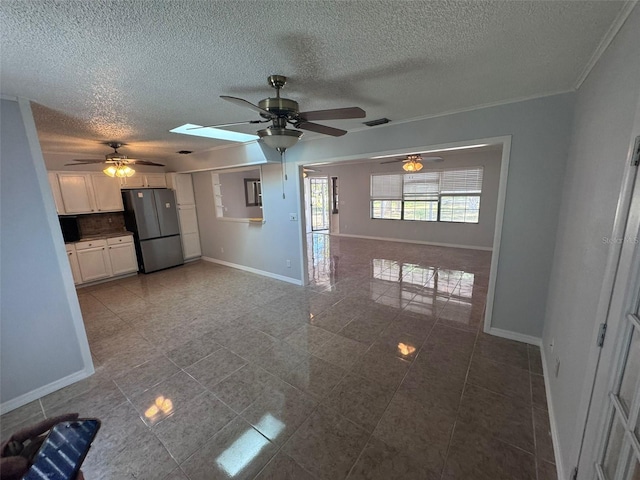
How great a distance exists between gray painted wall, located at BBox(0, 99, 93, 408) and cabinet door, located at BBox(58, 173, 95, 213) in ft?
11.0

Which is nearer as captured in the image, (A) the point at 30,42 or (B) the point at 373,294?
(A) the point at 30,42

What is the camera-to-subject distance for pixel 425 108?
8.91ft

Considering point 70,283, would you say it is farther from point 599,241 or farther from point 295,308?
point 599,241

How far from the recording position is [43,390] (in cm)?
224

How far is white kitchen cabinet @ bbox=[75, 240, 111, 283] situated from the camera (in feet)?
15.5

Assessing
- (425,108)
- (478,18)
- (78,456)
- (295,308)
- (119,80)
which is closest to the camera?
(78,456)

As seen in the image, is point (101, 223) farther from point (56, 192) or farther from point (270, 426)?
point (270, 426)

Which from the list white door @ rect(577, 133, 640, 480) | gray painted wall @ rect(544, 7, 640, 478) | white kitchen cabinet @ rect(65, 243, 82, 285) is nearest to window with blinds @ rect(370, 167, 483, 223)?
gray painted wall @ rect(544, 7, 640, 478)

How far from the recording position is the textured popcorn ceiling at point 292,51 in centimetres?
120

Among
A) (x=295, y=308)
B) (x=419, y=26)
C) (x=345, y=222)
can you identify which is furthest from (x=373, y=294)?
(x=345, y=222)

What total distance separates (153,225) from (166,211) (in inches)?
16.3

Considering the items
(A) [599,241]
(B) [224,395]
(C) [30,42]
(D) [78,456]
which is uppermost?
(C) [30,42]

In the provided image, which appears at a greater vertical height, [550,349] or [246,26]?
[246,26]

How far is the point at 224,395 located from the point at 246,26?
2594 mm
